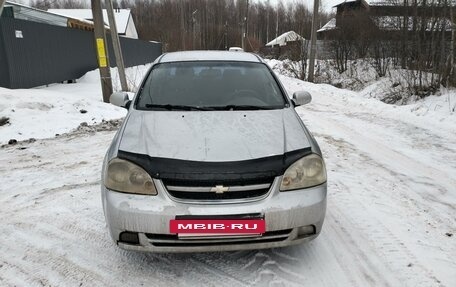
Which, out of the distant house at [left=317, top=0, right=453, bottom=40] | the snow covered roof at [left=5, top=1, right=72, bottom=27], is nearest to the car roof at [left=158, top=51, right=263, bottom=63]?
the distant house at [left=317, top=0, right=453, bottom=40]

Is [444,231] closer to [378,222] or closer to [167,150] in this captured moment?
[378,222]

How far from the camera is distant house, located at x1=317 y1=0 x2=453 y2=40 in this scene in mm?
15567

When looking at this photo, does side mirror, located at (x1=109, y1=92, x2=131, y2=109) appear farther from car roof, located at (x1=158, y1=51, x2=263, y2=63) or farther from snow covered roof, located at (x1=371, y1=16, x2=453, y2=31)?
snow covered roof, located at (x1=371, y1=16, x2=453, y2=31)

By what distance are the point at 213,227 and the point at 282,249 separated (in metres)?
0.86

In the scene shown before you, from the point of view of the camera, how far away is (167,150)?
104 inches

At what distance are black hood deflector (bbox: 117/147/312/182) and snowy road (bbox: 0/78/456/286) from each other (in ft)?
2.46

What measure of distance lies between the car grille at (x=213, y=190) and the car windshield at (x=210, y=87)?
3.89 feet

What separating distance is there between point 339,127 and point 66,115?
604 centimetres

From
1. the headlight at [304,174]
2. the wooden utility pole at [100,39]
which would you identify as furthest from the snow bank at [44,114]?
the headlight at [304,174]

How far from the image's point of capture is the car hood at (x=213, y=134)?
262 cm

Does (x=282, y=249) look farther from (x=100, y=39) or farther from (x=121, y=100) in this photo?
(x=100, y=39)

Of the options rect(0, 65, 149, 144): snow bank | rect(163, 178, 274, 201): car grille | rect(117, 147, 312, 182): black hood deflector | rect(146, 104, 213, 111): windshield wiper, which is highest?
rect(146, 104, 213, 111): windshield wiper

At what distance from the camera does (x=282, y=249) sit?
3.00 m

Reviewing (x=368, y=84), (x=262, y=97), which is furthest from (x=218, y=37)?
(x=262, y=97)
